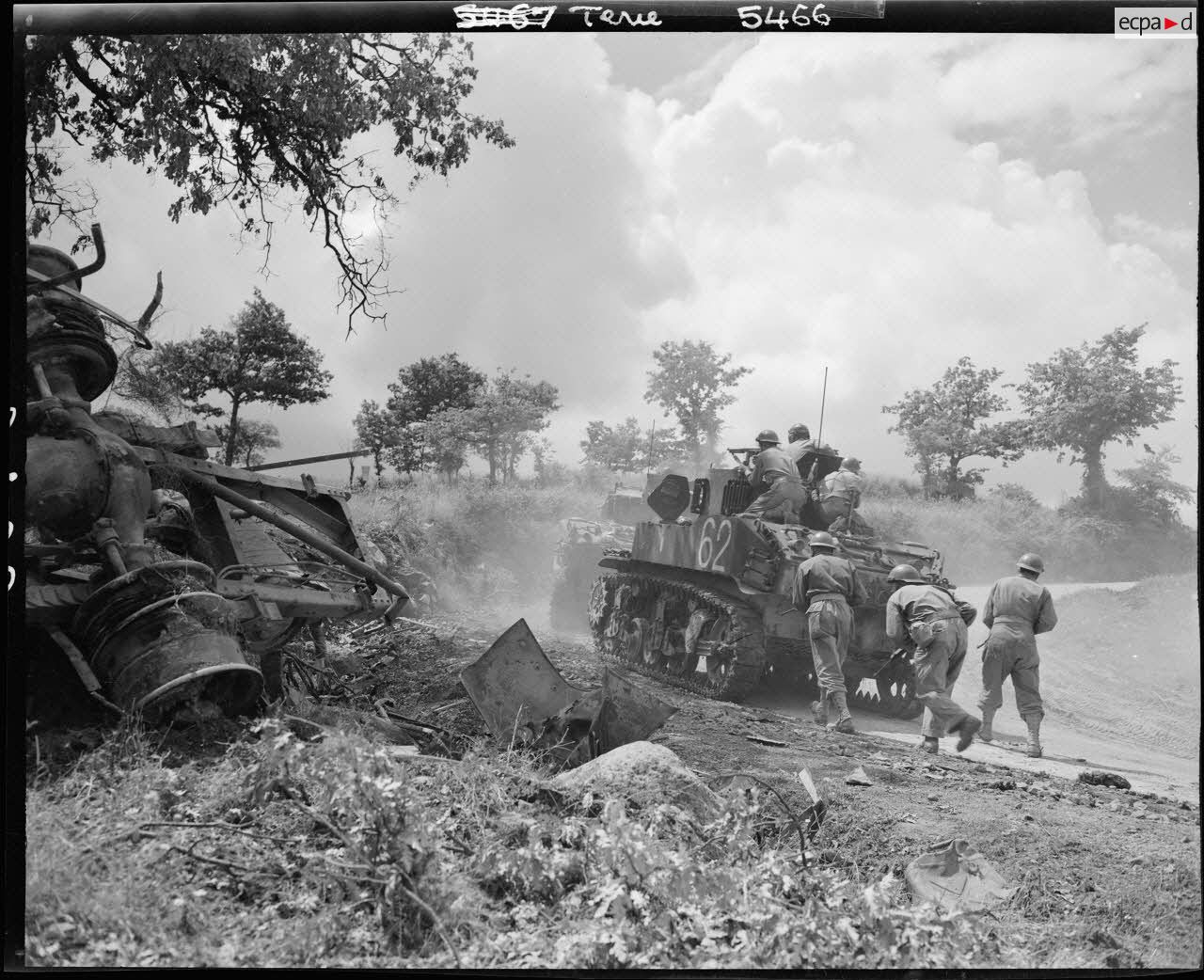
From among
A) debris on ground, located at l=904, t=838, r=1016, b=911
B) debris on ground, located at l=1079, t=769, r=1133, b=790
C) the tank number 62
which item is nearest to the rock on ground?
debris on ground, located at l=904, t=838, r=1016, b=911

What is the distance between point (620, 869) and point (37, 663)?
3161 millimetres

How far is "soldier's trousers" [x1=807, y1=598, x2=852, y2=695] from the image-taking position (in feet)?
29.0

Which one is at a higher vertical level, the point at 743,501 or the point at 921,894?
the point at 743,501

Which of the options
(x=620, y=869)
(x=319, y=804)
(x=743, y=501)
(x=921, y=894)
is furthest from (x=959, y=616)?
(x=319, y=804)

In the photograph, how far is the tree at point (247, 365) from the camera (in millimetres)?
6000

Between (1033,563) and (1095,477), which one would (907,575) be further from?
(1095,477)

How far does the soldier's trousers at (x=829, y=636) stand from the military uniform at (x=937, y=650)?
464mm

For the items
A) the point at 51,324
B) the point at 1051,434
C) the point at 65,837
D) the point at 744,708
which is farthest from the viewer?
the point at 744,708

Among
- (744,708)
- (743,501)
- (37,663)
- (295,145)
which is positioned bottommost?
(744,708)

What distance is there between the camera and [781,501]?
34.9ft

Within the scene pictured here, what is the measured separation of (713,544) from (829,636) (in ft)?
6.80

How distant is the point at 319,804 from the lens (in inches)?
149

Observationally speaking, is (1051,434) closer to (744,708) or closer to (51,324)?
(744,708)

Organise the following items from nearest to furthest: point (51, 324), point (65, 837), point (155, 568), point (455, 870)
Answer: point (65, 837), point (455, 870), point (155, 568), point (51, 324)
